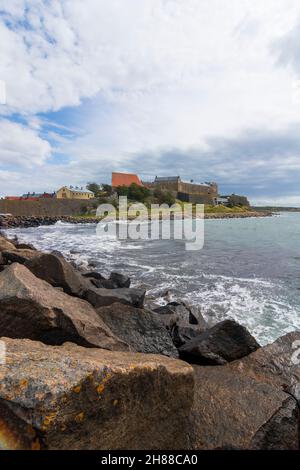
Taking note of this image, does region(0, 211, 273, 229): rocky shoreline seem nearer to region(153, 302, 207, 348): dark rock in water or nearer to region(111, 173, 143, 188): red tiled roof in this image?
region(111, 173, 143, 188): red tiled roof

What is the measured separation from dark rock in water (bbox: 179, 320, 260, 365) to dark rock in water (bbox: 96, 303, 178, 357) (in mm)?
302

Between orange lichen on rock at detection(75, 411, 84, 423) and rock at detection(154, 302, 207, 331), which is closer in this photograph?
orange lichen on rock at detection(75, 411, 84, 423)

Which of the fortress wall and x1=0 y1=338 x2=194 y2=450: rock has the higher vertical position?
the fortress wall

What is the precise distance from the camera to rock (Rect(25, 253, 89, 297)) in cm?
726

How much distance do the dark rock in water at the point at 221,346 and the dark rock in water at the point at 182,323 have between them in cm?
116

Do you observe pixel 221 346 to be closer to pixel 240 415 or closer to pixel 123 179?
pixel 240 415

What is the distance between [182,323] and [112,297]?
1773 millimetres

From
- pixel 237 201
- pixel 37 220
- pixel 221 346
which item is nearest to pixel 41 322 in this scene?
pixel 221 346

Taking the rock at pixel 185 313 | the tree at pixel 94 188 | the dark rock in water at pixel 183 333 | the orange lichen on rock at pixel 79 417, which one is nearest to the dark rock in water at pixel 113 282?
the rock at pixel 185 313

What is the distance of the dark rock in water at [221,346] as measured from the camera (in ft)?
13.9

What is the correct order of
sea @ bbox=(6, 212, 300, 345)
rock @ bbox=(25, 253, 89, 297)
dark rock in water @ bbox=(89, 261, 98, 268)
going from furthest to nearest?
dark rock in water @ bbox=(89, 261, 98, 268) < sea @ bbox=(6, 212, 300, 345) < rock @ bbox=(25, 253, 89, 297)

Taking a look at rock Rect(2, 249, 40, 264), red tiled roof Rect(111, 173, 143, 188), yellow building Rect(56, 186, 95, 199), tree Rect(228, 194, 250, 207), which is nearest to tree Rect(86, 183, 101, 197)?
yellow building Rect(56, 186, 95, 199)
